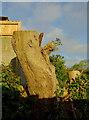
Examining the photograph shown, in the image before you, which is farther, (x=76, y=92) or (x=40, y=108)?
(x=76, y=92)

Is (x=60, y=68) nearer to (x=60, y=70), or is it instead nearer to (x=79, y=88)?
(x=60, y=70)

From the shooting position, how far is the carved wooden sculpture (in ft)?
11.5

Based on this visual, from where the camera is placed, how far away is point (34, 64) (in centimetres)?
350

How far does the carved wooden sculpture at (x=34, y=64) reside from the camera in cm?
350

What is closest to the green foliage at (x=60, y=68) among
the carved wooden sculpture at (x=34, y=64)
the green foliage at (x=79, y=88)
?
the green foliage at (x=79, y=88)

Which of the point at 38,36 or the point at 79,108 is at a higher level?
the point at 38,36

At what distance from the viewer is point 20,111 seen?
299cm

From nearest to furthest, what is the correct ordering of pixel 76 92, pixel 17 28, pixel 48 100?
1. pixel 48 100
2. pixel 76 92
3. pixel 17 28

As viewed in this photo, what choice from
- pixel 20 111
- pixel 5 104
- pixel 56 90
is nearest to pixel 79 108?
pixel 56 90

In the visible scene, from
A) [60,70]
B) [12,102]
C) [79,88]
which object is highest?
[60,70]

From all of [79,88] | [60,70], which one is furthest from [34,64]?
[79,88]

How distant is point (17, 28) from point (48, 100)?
4.18 metres

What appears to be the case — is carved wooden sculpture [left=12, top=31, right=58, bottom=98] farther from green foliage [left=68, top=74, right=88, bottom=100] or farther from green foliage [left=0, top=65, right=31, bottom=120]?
green foliage [left=68, top=74, right=88, bottom=100]

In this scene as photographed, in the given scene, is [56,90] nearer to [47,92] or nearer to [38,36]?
[47,92]
